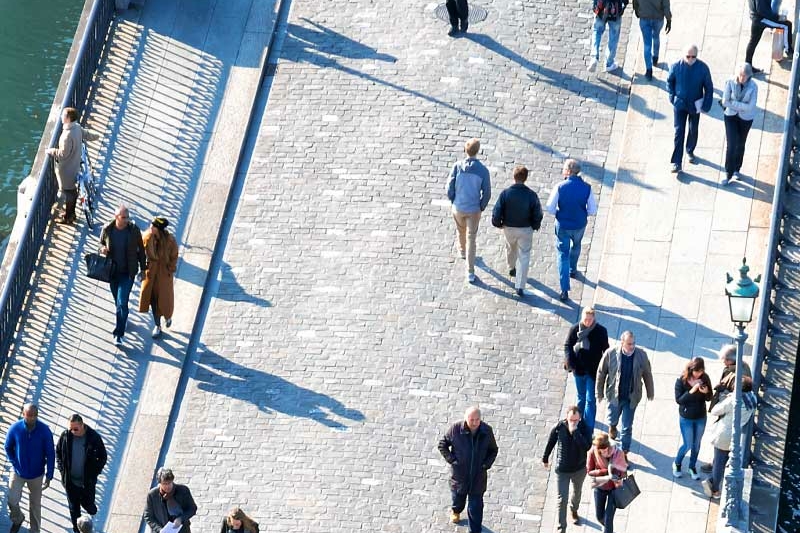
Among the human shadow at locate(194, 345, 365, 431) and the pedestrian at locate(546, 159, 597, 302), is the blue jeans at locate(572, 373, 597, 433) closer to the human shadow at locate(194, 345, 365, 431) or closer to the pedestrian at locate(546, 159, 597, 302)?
the pedestrian at locate(546, 159, 597, 302)

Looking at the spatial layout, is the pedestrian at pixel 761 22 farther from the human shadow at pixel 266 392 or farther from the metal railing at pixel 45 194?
the metal railing at pixel 45 194

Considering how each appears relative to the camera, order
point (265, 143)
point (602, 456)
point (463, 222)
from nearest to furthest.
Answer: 1. point (602, 456)
2. point (463, 222)
3. point (265, 143)

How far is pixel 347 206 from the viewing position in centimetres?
3012

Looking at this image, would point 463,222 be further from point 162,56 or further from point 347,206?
point 162,56

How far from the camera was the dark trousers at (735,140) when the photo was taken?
29.0m

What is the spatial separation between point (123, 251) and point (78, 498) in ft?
10.2

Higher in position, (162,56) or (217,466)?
(162,56)

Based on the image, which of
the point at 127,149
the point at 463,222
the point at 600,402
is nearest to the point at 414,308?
the point at 463,222

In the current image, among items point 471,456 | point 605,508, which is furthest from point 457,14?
point 605,508

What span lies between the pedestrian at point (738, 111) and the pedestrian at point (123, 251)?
23.6 ft

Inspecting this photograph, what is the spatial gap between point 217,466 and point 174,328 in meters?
2.38

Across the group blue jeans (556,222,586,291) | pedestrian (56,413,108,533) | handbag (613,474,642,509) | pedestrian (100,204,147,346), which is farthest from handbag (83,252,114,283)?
handbag (613,474,642,509)

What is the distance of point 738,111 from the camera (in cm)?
2888

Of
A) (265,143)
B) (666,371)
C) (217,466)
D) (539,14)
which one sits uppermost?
(539,14)
